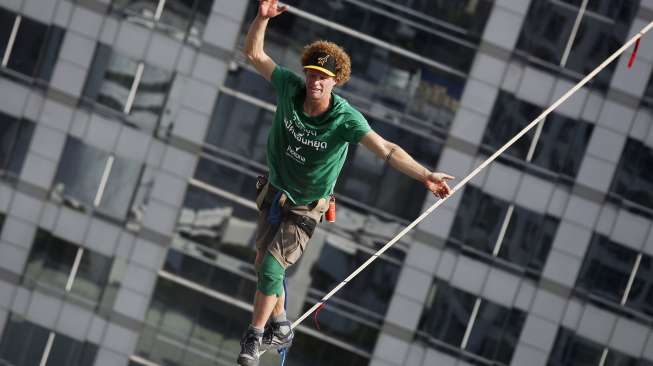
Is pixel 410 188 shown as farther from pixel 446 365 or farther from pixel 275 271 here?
pixel 275 271

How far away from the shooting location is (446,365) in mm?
27859

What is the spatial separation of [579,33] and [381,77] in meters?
4.88

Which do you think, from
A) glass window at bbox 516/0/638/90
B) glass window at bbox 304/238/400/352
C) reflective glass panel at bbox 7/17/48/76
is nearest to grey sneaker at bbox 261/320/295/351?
glass window at bbox 304/238/400/352

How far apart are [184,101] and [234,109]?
53.9 inches

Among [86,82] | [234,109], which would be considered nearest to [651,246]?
[234,109]

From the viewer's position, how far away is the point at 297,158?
10195mm

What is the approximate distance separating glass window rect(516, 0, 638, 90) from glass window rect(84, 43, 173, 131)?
9.09 m

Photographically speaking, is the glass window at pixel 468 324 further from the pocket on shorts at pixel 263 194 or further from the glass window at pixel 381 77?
the pocket on shorts at pixel 263 194

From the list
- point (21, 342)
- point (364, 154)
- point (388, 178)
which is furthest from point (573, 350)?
point (21, 342)

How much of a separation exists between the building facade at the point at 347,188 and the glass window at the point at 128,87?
0.17 feet

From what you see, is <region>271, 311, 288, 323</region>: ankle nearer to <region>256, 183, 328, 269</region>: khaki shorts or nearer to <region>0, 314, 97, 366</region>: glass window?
<region>256, 183, 328, 269</region>: khaki shorts

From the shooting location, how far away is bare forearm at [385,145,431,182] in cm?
948

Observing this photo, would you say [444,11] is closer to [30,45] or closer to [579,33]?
[579,33]

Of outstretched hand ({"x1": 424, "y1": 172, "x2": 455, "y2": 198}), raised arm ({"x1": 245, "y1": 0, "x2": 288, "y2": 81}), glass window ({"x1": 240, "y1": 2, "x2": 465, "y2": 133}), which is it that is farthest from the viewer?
glass window ({"x1": 240, "y1": 2, "x2": 465, "y2": 133})
